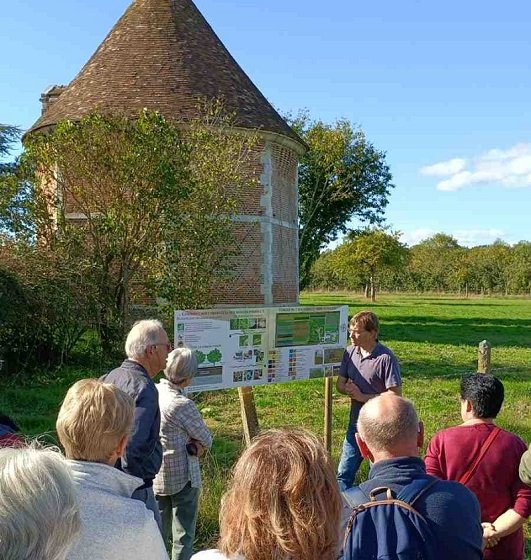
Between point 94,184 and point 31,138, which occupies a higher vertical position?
point 31,138

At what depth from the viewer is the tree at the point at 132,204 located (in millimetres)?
12703

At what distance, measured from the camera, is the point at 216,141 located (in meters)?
13.7

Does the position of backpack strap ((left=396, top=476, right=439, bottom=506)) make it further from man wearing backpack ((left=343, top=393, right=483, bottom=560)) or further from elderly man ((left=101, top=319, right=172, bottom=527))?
elderly man ((left=101, top=319, right=172, bottom=527))

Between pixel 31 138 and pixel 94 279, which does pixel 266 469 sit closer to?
pixel 94 279

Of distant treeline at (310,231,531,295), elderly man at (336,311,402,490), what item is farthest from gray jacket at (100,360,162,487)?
distant treeline at (310,231,531,295)

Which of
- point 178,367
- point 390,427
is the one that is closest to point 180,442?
point 178,367

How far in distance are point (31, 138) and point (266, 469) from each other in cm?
1307

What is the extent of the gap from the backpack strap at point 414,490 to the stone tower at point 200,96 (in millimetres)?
16851

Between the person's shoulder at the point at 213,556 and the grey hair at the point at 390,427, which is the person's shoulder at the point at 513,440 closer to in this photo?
the grey hair at the point at 390,427

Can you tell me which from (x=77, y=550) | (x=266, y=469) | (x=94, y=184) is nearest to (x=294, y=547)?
(x=266, y=469)

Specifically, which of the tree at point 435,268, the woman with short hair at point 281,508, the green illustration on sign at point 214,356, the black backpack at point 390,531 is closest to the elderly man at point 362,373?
the green illustration on sign at point 214,356

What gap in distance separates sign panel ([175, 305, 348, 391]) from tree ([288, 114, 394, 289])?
25059 mm

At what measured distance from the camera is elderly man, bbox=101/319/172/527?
3.54 metres

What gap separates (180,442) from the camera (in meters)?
4.19
